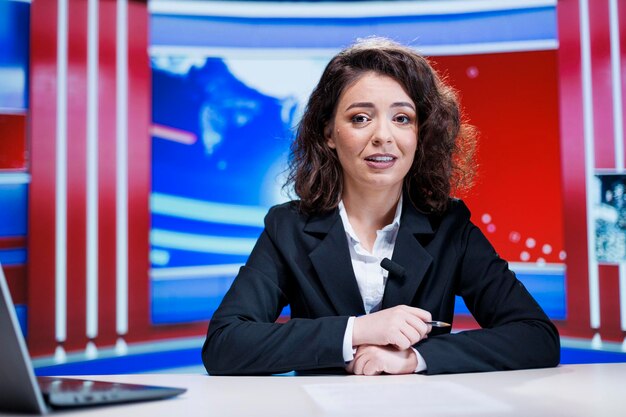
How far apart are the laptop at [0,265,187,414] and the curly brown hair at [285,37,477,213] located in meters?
0.92

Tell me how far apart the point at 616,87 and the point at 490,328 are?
89.3 inches

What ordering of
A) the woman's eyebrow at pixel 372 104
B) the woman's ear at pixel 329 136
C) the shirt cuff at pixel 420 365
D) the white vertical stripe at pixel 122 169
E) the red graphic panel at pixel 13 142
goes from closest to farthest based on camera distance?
1. the shirt cuff at pixel 420 365
2. the woman's eyebrow at pixel 372 104
3. the woman's ear at pixel 329 136
4. the red graphic panel at pixel 13 142
5. the white vertical stripe at pixel 122 169

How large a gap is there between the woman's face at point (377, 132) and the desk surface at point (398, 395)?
2.01 feet

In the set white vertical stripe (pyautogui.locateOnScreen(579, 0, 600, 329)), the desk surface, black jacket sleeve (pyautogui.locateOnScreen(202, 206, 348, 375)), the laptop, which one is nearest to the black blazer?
black jacket sleeve (pyautogui.locateOnScreen(202, 206, 348, 375))

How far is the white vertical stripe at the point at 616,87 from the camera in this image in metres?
3.31

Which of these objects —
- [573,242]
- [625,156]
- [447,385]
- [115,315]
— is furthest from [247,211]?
[447,385]

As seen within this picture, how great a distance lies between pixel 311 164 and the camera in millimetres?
1936

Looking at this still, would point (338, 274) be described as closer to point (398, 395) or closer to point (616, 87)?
point (398, 395)

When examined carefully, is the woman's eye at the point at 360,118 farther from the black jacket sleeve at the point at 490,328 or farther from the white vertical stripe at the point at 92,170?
the white vertical stripe at the point at 92,170

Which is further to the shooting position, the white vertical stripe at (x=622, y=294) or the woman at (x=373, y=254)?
the white vertical stripe at (x=622, y=294)

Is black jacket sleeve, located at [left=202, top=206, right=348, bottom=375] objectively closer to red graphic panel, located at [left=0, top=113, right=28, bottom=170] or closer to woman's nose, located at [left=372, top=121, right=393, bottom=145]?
woman's nose, located at [left=372, top=121, right=393, bottom=145]

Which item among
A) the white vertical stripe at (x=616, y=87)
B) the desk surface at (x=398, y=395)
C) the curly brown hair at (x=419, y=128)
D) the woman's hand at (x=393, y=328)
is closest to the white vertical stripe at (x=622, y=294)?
the white vertical stripe at (x=616, y=87)

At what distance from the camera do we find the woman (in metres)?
1.36

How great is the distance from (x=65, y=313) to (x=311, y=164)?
186 centimetres
